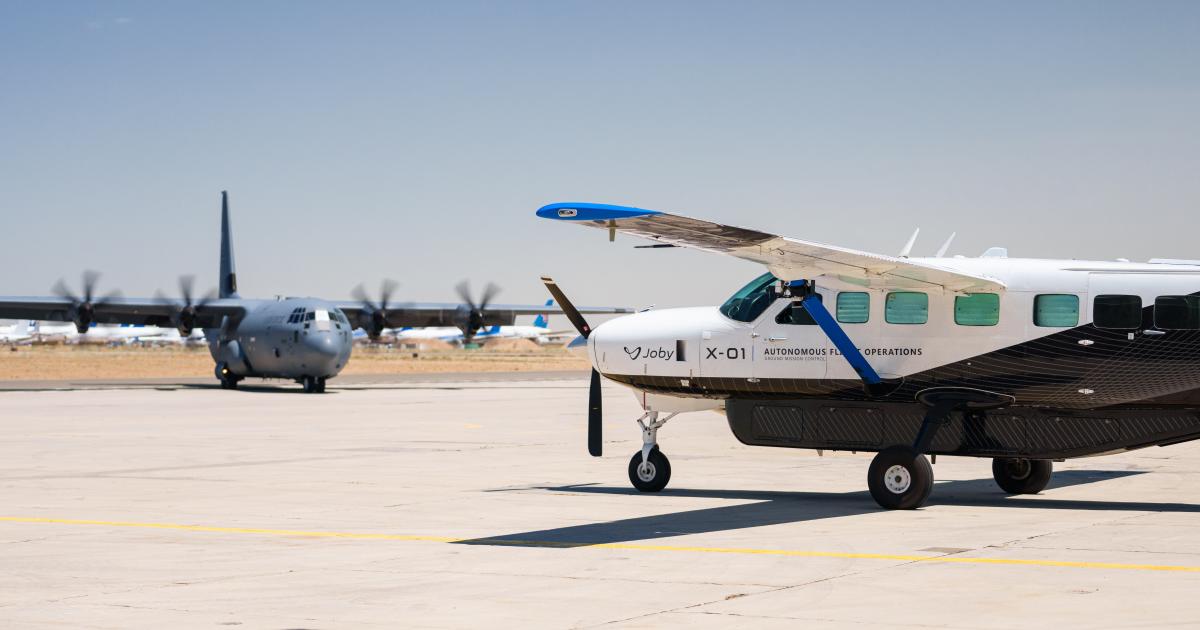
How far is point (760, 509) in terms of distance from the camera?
15.2 m

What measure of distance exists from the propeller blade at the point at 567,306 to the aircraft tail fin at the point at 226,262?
47.1m

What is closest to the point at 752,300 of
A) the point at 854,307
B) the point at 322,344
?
the point at 854,307

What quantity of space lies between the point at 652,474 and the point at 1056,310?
17.6 feet

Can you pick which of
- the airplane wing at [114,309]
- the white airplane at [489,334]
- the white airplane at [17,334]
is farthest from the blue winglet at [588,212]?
the white airplane at [17,334]

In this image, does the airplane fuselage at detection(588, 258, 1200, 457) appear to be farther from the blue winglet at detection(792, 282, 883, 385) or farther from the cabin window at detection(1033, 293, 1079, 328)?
the blue winglet at detection(792, 282, 883, 385)

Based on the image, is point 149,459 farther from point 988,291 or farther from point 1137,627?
point 1137,627

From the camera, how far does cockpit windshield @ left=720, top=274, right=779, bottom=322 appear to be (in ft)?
53.9

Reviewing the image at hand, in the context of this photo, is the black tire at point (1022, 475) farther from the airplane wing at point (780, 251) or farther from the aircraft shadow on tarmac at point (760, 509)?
the airplane wing at point (780, 251)

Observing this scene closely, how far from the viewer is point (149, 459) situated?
2219 centimetres

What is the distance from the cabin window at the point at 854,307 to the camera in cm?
1582

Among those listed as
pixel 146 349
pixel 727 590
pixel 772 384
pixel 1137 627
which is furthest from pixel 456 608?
pixel 146 349

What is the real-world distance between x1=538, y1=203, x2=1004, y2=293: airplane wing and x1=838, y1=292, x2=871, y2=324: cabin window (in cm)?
18

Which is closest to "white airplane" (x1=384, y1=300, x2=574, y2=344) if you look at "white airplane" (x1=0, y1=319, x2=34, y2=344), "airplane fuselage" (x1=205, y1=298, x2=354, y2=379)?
"white airplane" (x1=0, y1=319, x2=34, y2=344)

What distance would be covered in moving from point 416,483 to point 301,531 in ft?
16.9
